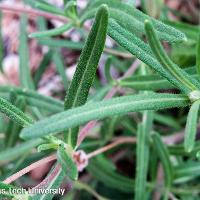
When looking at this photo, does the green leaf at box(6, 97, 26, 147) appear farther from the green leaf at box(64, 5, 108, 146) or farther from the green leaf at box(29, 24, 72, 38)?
the green leaf at box(64, 5, 108, 146)

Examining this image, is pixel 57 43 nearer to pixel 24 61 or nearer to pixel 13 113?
pixel 24 61

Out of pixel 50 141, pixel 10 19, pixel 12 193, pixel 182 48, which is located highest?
pixel 10 19

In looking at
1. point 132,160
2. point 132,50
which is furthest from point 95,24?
point 132,160

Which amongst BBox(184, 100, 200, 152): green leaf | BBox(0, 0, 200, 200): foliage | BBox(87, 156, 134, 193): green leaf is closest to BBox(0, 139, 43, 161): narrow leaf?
BBox(0, 0, 200, 200): foliage

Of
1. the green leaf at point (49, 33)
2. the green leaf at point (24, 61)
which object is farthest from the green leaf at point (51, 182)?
the green leaf at point (24, 61)

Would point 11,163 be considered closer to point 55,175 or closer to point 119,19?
point 55,175

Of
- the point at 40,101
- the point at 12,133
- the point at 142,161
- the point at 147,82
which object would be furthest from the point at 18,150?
the point at 147,82

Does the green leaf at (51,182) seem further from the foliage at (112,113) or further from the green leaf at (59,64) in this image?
the green leaf at (59,64)
